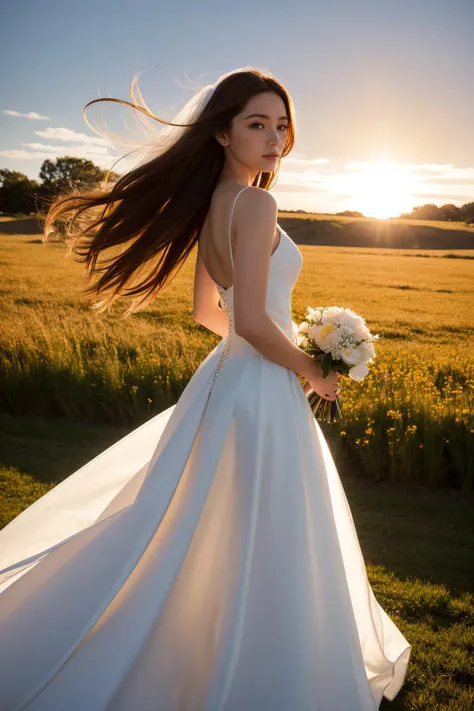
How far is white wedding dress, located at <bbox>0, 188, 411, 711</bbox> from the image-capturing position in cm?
295

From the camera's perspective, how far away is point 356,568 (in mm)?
3713

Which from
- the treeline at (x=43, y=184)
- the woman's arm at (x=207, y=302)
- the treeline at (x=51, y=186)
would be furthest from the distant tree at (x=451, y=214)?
the woman's arm at (x=207, y=302)

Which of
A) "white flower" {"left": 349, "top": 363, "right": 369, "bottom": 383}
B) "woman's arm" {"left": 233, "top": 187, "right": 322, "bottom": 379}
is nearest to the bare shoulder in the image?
"woman's arm" {"left": 233, "top": 187, "right": 322, "bottom": 379}

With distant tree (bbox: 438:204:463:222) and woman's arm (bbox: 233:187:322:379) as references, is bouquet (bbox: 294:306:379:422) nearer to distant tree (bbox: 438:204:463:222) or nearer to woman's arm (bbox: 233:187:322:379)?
woman's arm (bbox: 233:187:322:379)

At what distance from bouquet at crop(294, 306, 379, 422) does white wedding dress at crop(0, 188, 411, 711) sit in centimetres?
24

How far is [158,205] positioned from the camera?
3.71m

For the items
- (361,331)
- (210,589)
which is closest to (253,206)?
(361,331)

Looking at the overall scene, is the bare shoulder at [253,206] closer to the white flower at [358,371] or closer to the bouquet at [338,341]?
the bouquet at [338,341]

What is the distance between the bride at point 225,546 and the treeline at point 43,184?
130cm

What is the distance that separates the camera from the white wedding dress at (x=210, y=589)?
2.95m

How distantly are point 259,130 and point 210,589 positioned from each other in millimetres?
2200

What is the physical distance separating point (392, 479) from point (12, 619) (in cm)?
484

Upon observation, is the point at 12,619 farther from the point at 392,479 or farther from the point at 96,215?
the point at 392,479

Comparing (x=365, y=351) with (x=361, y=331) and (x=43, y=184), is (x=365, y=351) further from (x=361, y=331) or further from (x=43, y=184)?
(x=43, y=184)
